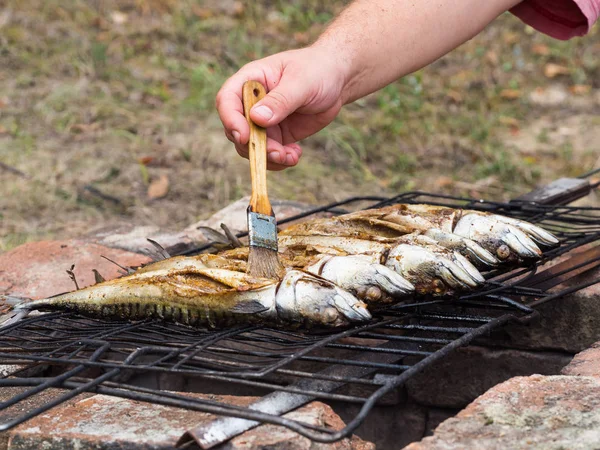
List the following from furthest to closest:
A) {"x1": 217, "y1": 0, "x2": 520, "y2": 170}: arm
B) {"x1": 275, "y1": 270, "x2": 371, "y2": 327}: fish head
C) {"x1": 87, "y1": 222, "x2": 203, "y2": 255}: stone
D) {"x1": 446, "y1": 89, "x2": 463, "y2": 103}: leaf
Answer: {"x1": 446, "y1": 89, "x2": 463, "y2": 103}: leaf, {"x1": 87, "y1": 222, "x2": 203, "y2": 255}: stone, {"x1": 217, "y1": 0, "x2": 520, "y2": 170}: arm, {"x1": 275, "y1": 270, "x2": 371, "y2": 327}: fish head

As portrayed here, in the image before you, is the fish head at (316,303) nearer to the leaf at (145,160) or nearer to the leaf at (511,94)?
the leaf at (145,160)

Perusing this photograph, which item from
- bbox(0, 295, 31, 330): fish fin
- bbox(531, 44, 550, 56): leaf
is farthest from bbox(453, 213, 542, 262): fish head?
bbox(531, 44, 550, 56): leaf

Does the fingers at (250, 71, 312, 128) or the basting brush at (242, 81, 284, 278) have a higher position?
the fingers at (250, 71, 312, 128)

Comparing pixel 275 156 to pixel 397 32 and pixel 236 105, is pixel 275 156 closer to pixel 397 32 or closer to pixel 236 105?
pixel 236 105

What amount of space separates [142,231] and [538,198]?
2027mm

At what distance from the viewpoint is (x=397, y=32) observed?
10.8ft

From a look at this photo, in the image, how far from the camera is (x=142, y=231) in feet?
13.1

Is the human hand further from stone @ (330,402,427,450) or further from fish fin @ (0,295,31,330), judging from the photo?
stone @ (330,402,427,450)

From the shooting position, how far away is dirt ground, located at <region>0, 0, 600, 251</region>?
5.73 metres

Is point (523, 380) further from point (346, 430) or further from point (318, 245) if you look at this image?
point (318, 245)

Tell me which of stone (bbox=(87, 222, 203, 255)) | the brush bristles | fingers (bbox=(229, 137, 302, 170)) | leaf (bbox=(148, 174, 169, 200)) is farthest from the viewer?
leaf (bbox=(148, 174, 169, 200))

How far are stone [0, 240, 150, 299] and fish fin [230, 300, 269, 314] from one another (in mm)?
1206

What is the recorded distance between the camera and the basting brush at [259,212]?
2514 mm

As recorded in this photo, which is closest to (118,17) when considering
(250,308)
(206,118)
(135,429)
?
(206,118)
